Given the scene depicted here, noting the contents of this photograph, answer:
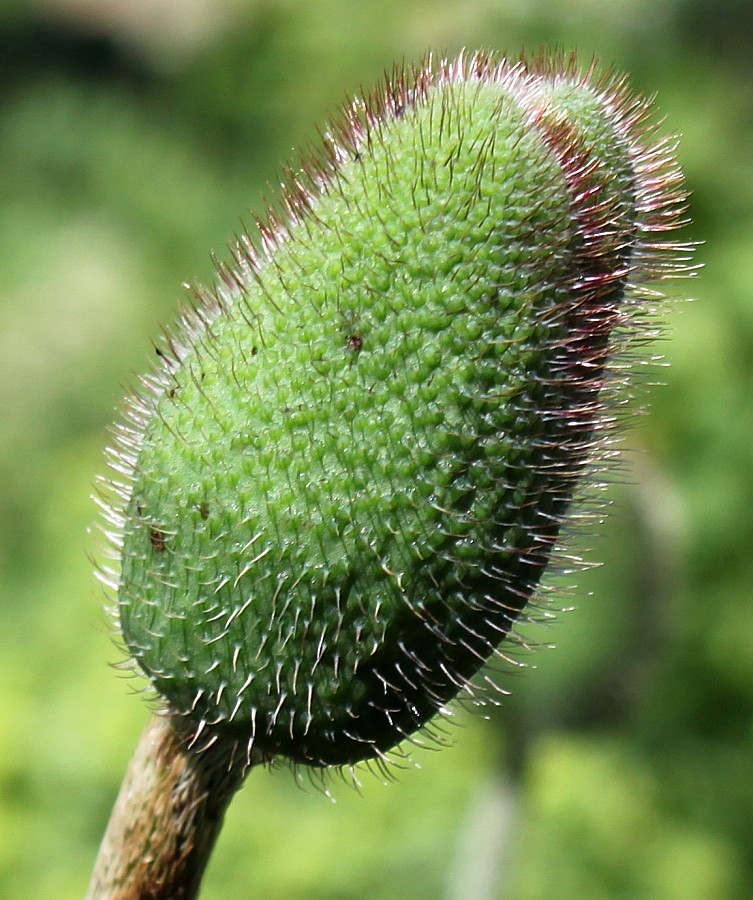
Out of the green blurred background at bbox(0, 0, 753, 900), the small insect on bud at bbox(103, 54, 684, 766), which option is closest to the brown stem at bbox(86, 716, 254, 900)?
the small insect on bud at bbox(103, 54, 684, 766)

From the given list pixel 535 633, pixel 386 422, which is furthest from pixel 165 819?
pixel 535 633

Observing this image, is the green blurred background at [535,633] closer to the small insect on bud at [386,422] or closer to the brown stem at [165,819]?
the small insect on bud at [386,422]

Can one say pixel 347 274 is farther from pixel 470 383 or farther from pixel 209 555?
pixel 209 555

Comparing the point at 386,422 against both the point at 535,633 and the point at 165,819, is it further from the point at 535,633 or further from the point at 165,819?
the point at 535,633

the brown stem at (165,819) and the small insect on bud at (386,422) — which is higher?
→ the small insect on bud at (386,422)

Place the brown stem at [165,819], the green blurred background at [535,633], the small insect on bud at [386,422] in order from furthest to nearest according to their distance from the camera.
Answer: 1. the green blurred background at [535,633]
2. the brown stem at [165,819]
3. the small insect on bud at [386,422]

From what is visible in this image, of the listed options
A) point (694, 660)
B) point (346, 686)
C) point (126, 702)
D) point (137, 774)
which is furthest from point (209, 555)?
point (694, 660)

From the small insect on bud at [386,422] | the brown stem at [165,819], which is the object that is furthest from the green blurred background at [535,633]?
the brown stem at [165,819]
